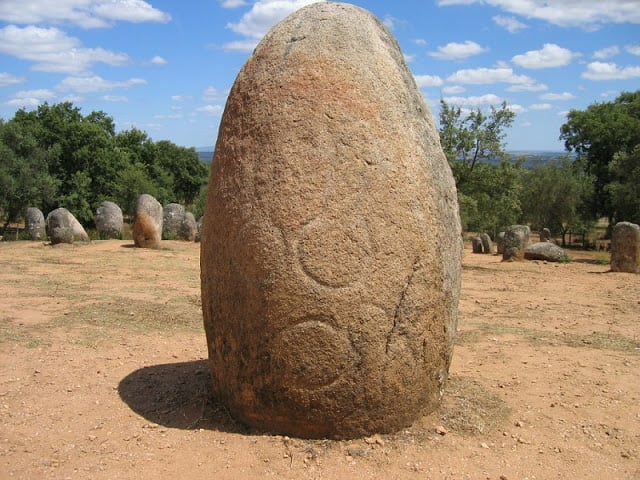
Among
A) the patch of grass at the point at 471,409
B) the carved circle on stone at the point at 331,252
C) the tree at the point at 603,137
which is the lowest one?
the patch of grass at the point at 471,409

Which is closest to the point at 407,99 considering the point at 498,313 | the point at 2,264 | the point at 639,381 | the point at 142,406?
the point at 142,406

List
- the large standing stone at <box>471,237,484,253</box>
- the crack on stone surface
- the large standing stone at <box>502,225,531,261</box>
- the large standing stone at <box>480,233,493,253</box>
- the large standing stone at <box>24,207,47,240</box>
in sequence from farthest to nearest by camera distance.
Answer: the large standing stone at <box>471,237,484,253</box>, the large standing stone at <box>480,233,493,253</box>, the large standing stone at <box>24,207,47,240</box>, the large standing stone at <box>502,225,531,261</box>, the crack on stone surface

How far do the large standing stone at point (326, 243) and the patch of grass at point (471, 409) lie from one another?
36 cm

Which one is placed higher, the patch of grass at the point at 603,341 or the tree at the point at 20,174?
the tree at the point at 20,174

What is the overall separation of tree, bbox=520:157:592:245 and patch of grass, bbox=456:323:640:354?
2027 centimetres

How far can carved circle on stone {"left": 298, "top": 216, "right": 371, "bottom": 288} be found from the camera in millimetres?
3656

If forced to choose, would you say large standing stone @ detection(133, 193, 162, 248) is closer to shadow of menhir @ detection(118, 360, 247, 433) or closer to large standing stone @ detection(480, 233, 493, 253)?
large standing stone @ detection(480, 233, 493, 253)

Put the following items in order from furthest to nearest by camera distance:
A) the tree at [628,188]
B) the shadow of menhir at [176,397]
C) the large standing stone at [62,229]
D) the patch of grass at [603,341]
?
the tree at [628,188] → the large standing stone at [62,229] → the patch of grass at [603,341] → the shadow of menhir at [176,397]

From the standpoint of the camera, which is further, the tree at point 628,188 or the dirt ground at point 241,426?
the tree at point 628,188

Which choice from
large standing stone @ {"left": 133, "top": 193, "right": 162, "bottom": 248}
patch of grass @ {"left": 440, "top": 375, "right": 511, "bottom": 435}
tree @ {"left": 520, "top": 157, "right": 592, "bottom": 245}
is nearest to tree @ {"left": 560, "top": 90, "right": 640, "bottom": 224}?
tree @ {"left": 520, "top": 157, "right": 592, "bottom": 245}

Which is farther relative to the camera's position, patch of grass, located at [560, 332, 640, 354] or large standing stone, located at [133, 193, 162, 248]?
large standing stone, located at [133, 193, 162, 248]

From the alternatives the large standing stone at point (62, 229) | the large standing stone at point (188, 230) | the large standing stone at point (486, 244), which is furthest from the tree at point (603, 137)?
the large standing stone at point (62, 229)

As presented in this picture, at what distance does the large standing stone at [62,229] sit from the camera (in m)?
18.5

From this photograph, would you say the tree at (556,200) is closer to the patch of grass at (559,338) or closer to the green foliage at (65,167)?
the green foliage at (65,167)
